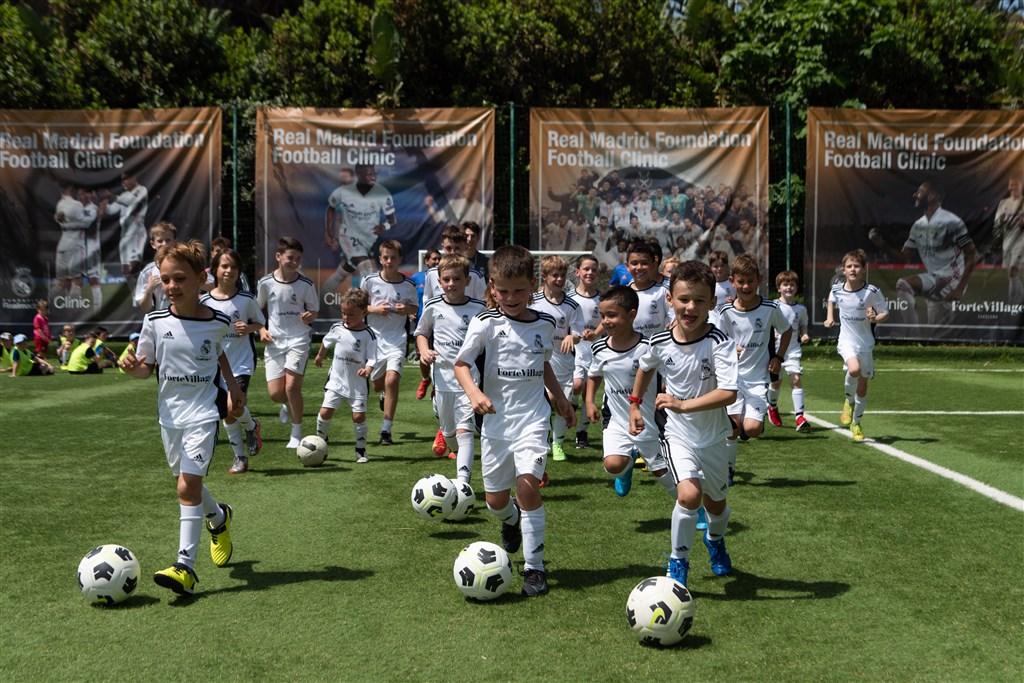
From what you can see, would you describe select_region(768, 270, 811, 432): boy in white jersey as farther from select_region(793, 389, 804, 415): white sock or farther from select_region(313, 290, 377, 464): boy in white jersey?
select_region(313, 290, 377, 464): boy in white jersey

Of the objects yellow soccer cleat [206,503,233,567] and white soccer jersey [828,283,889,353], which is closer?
yellow soccer cleat [206,503,233,567]

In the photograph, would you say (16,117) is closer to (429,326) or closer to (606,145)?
(606,145)

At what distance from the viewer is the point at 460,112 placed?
1978cm

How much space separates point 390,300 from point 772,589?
5.89 metres

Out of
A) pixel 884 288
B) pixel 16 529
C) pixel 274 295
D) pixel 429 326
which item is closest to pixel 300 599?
pixel 16 529

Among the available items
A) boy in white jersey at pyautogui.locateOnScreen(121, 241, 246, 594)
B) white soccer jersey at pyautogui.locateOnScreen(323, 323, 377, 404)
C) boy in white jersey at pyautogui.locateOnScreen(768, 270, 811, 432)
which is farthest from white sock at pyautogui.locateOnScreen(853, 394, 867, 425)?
boy in white jersey at pyautogui.locateOnScreen(121, 241, 246, 594)

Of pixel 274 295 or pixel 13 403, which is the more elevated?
pixel 274 295

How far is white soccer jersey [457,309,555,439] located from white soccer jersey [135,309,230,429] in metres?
1.50

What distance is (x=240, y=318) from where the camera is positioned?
9312mm

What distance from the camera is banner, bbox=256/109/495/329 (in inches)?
776

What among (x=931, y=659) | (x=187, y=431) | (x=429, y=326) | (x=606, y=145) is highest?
(x=606, y=145)

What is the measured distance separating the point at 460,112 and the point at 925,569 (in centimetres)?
1518

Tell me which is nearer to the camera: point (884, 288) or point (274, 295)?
point (274, 295)

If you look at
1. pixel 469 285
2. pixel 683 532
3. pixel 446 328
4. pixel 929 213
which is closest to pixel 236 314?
pixel 446 328
